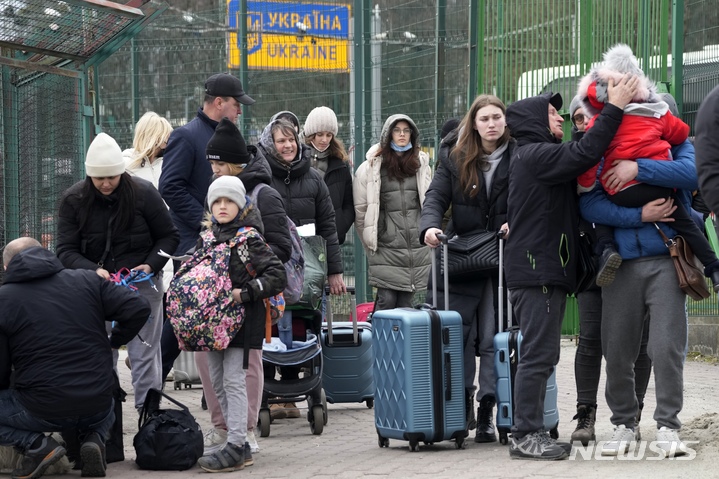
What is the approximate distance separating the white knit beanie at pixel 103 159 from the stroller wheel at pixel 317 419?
1.95m

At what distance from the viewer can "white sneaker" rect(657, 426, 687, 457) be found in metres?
6.45

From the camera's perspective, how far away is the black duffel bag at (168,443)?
6746mm

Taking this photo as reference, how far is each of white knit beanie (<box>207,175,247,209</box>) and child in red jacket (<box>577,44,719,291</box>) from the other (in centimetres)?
178

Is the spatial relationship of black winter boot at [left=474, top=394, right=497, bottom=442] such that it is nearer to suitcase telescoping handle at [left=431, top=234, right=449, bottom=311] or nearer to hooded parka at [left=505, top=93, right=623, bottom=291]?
suitcase telescoping handle at [left=431, top=234, right=449, bottom=311]

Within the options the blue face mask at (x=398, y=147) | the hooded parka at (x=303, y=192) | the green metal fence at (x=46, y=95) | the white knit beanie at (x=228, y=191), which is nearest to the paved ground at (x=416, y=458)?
the hooded parka at (x=303, y=192)

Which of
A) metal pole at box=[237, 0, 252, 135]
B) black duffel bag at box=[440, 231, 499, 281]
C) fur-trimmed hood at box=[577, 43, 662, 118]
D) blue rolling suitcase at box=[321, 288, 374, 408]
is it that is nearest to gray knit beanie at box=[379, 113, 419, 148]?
blue rolling suitcase at box=[321, 288, 374, 408]

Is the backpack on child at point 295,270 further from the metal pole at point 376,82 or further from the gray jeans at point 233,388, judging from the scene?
the metal pole at point 376,82

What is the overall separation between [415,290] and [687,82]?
136 inches

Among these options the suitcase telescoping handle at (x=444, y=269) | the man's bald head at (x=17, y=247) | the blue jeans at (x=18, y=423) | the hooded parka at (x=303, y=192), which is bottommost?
the blue jeans at (x=18, y=423)

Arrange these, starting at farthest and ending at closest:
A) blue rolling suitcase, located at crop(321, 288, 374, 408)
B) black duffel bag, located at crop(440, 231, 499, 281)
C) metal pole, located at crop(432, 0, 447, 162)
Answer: metal pole, located at crop(432, 0, 447, 162)
blue rolling suitcase, located at crop(321, 288, 374, 408)
black duffel bag, located at crop(440, 231, 499, 281)

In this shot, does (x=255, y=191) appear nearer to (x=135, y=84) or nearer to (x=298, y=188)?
(x=298, y=188)

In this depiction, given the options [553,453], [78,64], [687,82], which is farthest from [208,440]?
[687,82]

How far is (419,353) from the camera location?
23.1 feet

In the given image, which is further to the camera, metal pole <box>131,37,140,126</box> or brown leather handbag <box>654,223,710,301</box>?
metal pole <box>131,37,140,126</box>
